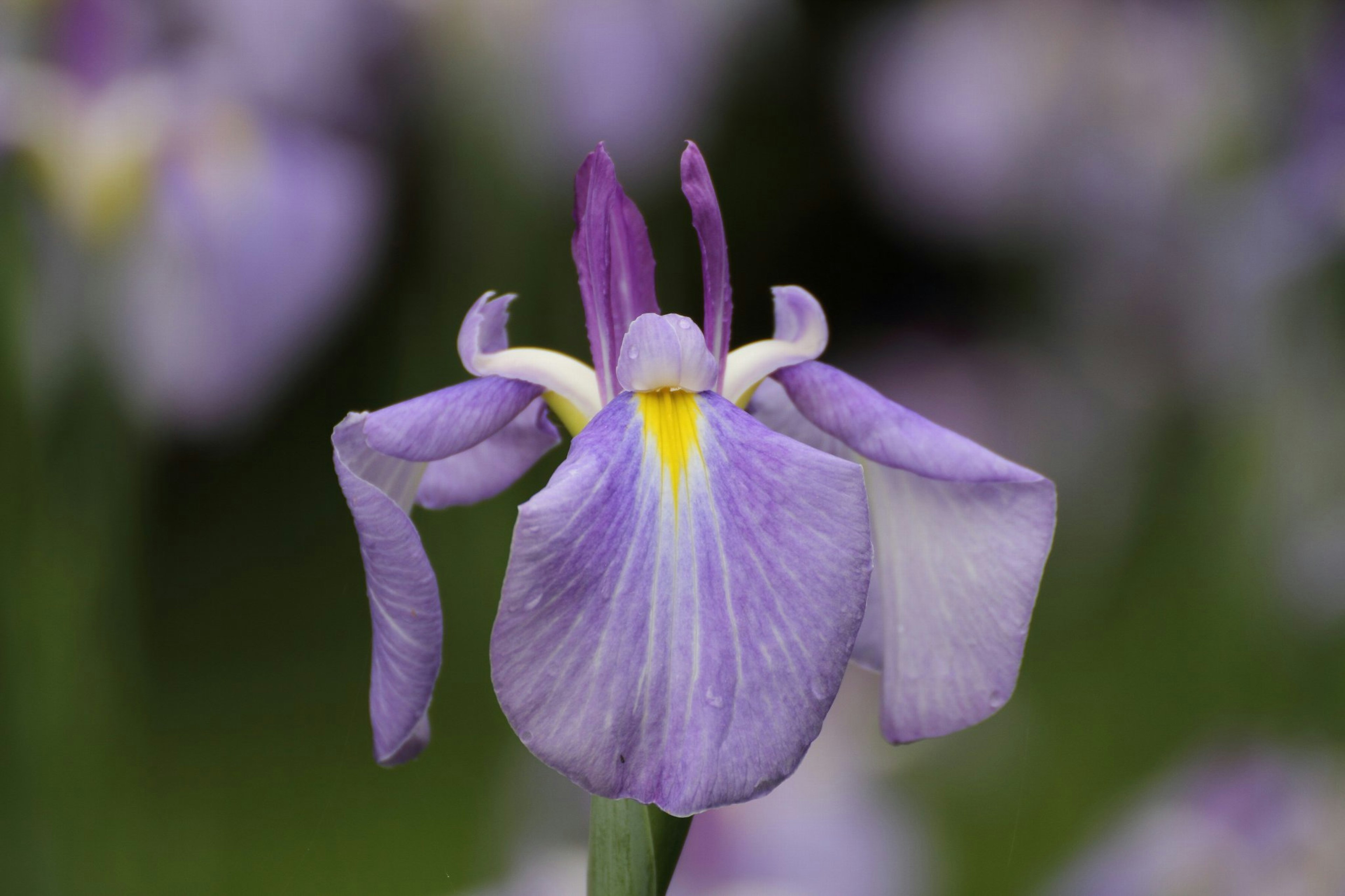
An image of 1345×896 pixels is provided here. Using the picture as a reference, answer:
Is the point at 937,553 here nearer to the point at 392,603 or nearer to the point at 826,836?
the point at 392,603

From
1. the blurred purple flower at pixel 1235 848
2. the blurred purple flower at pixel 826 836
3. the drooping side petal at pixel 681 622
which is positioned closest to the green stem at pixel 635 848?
the drooping side petal at pixel 681 622

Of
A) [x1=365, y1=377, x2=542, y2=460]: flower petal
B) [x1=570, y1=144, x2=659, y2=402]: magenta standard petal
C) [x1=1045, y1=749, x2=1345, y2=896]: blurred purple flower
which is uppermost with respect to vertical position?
[x1=570, y1=144, x2=659, y2=402]: magenta standard petal

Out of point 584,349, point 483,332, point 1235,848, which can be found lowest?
point 1235,848

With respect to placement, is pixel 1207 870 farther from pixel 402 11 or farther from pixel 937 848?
pixel 402 11

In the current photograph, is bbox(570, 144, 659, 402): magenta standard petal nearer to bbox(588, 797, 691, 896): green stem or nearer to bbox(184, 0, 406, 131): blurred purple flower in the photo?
bbox(588, 797, 691, 896): green stem

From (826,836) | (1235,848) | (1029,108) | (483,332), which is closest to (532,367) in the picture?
(483,332)

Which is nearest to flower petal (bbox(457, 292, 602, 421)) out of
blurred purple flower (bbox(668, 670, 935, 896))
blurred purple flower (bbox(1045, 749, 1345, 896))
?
blurred purple flower (bbox(668, 670, 935, 896))
